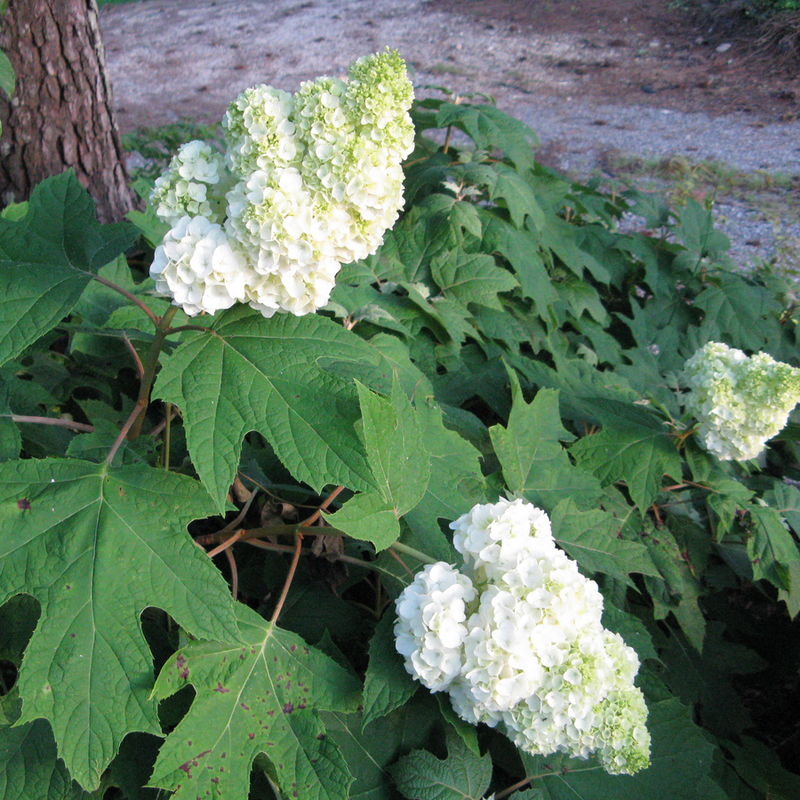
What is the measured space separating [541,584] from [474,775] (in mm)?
584

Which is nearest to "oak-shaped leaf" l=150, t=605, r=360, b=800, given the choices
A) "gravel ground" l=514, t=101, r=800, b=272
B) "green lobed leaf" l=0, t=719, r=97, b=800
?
"green lobed leaf" l=0, t=719, r=97, b=800

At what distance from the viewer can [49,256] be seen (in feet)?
5.31

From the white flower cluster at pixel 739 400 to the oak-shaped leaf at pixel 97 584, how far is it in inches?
67.9

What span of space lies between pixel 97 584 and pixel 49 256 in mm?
818

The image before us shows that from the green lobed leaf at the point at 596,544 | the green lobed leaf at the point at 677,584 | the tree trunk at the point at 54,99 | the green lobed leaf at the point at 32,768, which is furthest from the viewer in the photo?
the tree trunk at the point at 54,99

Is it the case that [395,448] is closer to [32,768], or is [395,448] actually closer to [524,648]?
[524,648]

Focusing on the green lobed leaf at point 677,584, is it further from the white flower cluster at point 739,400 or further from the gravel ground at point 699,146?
the gravel ground at point 699,146

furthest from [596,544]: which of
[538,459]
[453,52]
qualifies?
[453,52]

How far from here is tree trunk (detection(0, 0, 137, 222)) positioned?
2797 mm

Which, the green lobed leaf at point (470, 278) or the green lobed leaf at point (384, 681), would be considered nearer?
the green lobed leaf at point (384, 681)

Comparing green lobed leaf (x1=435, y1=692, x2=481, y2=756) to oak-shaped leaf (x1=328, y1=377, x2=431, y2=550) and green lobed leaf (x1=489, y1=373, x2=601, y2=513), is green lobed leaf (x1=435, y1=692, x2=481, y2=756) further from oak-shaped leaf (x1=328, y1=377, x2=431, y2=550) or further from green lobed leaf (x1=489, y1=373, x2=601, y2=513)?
green lobed leaf (x1=489, y1=373, x2=601, y2=513)

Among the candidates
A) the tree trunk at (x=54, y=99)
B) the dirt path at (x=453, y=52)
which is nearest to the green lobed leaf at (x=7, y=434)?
the tree trunk at (x=54, y=99)

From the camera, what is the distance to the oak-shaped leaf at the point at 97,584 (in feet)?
4.19

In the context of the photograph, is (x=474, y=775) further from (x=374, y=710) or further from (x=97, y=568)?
(x=97, y=568)
